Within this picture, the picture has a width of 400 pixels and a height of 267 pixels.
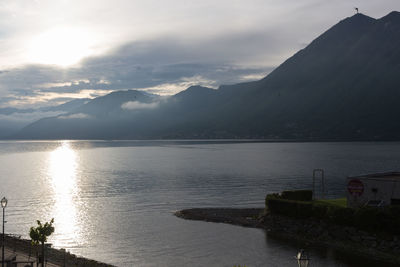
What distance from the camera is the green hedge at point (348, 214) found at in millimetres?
50906

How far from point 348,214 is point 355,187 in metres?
5.11

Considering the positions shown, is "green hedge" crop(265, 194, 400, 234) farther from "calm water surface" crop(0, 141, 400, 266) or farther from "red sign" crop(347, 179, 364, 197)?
"calm water surface" crop(0, 141, 400, 266)

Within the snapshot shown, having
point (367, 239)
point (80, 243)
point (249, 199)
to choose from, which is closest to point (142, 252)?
point (80, 243)

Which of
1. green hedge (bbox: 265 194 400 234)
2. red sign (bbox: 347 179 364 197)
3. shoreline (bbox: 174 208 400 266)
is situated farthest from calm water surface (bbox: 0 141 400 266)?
red sign (bbox: 347 179 364 197)

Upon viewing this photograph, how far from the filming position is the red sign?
57938 mm

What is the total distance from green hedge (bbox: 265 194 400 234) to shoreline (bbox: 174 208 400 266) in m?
0.81

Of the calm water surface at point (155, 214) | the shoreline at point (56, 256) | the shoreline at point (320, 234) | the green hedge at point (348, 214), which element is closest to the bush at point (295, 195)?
the green hedge at point (348, 214)

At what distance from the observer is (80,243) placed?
60.0m

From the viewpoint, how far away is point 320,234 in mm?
57406

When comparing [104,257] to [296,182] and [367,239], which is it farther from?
[296,182]

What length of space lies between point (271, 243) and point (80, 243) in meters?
28.6

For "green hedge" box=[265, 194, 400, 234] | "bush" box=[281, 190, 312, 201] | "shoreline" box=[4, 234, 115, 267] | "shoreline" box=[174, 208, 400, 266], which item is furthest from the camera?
"bush" box=[281, 190, 312, 201]

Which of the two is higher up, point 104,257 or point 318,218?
point 318,218

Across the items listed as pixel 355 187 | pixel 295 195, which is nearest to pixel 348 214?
pixel 355 187
